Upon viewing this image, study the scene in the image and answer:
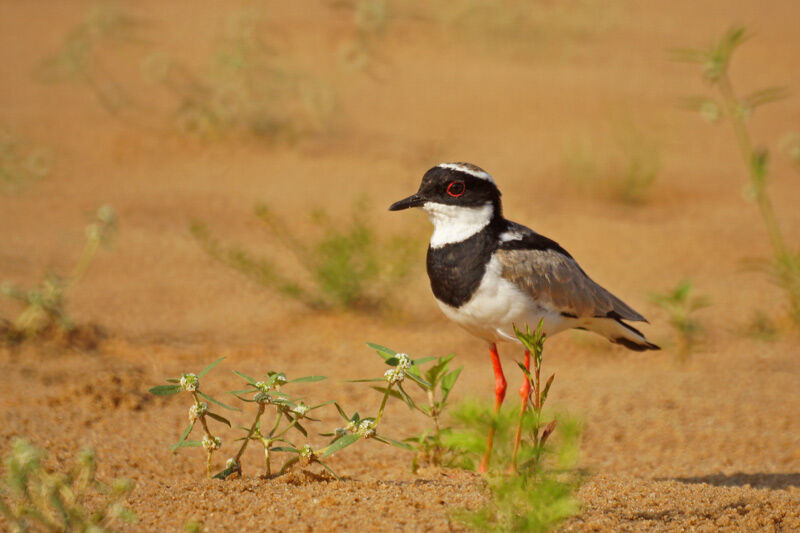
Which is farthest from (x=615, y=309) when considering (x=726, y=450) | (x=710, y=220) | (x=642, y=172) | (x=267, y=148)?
(x=267, y=148)

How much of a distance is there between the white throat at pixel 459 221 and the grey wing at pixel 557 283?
0.50 ft

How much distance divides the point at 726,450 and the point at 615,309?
1.07m

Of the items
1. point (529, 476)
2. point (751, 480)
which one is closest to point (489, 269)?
point (529, 476)

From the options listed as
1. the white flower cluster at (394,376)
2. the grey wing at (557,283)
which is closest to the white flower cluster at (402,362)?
the white flower cluster at (394,376)

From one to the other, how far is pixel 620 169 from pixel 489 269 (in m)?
5.99

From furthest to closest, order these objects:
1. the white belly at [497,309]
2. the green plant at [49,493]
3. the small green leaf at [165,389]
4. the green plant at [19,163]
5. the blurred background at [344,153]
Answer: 1. the green plant at [19,163]
2. the blurred background at [344,153]
3. the white belly at [497,309]
4. the small green leaf at [165,389]
5. the green plant at [49,493]

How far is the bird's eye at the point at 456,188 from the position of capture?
3.58 meters

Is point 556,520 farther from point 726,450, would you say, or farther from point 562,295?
point 726,450

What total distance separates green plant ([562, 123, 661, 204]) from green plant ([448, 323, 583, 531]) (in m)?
6.34

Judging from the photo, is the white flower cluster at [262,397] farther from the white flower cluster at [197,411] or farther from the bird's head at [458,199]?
the bird's head at [458,199]

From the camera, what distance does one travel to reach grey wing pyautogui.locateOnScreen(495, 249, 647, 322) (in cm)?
349

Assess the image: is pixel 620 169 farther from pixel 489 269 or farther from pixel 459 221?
pixel 489 269

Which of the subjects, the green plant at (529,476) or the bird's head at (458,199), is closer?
the green plant at (529,476)

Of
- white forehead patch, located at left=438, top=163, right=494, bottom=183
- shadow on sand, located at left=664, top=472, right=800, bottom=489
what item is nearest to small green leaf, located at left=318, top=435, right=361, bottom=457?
white forehead patch, located at left=438, top=163, right=494, bottom=183
